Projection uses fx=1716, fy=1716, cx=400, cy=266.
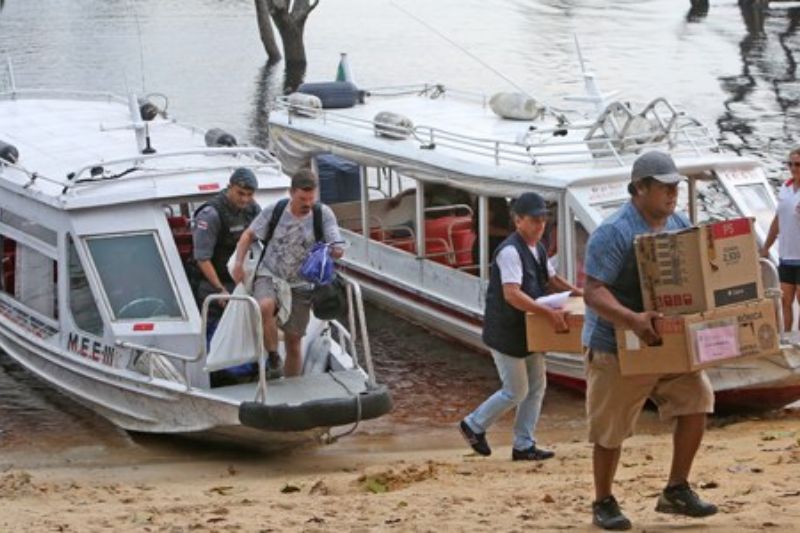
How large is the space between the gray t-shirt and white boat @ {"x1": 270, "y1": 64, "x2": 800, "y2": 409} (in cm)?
300

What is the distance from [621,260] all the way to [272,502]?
2.73 m

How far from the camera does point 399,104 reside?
61.2 ft

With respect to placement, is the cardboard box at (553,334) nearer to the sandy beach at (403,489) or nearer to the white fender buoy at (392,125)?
the sandy beach at (403,489)

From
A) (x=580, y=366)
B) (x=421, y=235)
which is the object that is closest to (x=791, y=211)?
(x=580, y=366)

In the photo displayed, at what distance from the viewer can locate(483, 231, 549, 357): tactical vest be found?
1038 cm

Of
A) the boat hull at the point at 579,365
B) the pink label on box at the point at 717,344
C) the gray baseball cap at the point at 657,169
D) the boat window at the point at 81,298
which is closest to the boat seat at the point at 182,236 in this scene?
the boat window at the point at 81,298

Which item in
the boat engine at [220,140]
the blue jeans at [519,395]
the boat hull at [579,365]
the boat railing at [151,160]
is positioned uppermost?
Answer: the boat railing at [151,160]

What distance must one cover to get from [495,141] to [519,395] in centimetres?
465

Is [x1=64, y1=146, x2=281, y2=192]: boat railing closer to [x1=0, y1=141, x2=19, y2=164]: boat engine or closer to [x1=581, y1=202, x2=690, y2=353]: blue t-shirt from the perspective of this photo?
[x1=0, y1=141, x2=19, y2=164]: boat engine

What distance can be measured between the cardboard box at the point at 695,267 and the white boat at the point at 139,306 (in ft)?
12.3

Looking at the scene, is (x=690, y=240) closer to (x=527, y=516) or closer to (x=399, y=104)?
(x=527, y=516)

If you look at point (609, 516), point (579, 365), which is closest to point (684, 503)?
point (609, 516)

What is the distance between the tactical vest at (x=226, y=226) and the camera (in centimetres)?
1215

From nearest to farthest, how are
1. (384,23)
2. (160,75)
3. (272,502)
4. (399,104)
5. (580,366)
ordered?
(272,502) → (580,366) → (399,104) → (160,75) → (384,23)
